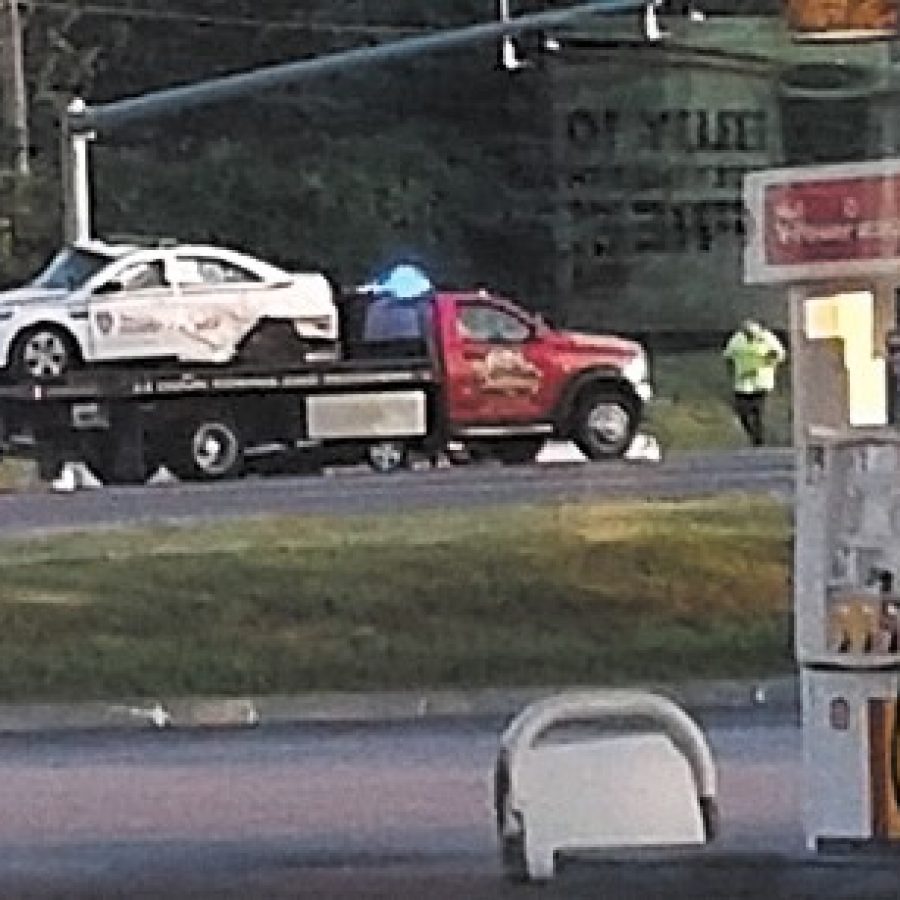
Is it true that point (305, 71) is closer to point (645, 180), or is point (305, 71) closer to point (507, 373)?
point (507, 373)

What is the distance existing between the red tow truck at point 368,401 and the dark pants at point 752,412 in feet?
3.40

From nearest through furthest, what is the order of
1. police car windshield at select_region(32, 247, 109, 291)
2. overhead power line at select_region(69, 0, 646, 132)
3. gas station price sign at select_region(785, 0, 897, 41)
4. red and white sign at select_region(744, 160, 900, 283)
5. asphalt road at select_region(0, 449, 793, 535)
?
red and white sign at select_region(744, 160, 900, 283)
gas station price sign at select_region(785, 0, 897, 41)
asphalt road at select_region(0, 449, 793, 535)
police car windshield at select_region(32, 247, 109, 291)
overhead power line at select_region(69, 0, 646, 132)

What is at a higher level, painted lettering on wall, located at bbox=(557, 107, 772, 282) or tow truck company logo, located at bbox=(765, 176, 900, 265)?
painted lettering on wall, located at bbox=(557, 107, 772, 282)

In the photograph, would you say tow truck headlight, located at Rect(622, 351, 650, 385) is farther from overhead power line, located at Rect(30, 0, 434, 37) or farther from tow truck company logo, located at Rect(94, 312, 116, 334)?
overhead power line, located at Rect(30, 0, 434, 37)

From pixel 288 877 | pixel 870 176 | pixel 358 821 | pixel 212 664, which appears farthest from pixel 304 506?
pixel 870 176

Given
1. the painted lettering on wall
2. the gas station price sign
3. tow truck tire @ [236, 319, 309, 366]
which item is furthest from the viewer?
the painted lettering on wall

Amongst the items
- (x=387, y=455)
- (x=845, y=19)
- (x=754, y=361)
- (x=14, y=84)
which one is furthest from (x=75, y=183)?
(x=845, y=19)

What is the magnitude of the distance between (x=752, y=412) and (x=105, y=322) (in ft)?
19.6

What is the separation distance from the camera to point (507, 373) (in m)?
34.0

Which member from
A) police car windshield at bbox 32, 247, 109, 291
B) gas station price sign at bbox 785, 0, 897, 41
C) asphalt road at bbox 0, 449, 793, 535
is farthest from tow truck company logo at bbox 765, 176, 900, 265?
police car windshield at bbox 32, 247, 109, 291

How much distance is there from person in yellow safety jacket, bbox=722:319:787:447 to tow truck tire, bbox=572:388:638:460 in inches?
41.7

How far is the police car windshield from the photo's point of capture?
34188 mm

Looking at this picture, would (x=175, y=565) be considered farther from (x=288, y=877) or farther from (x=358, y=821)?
(x=288, y=877)

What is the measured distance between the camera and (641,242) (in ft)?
148
